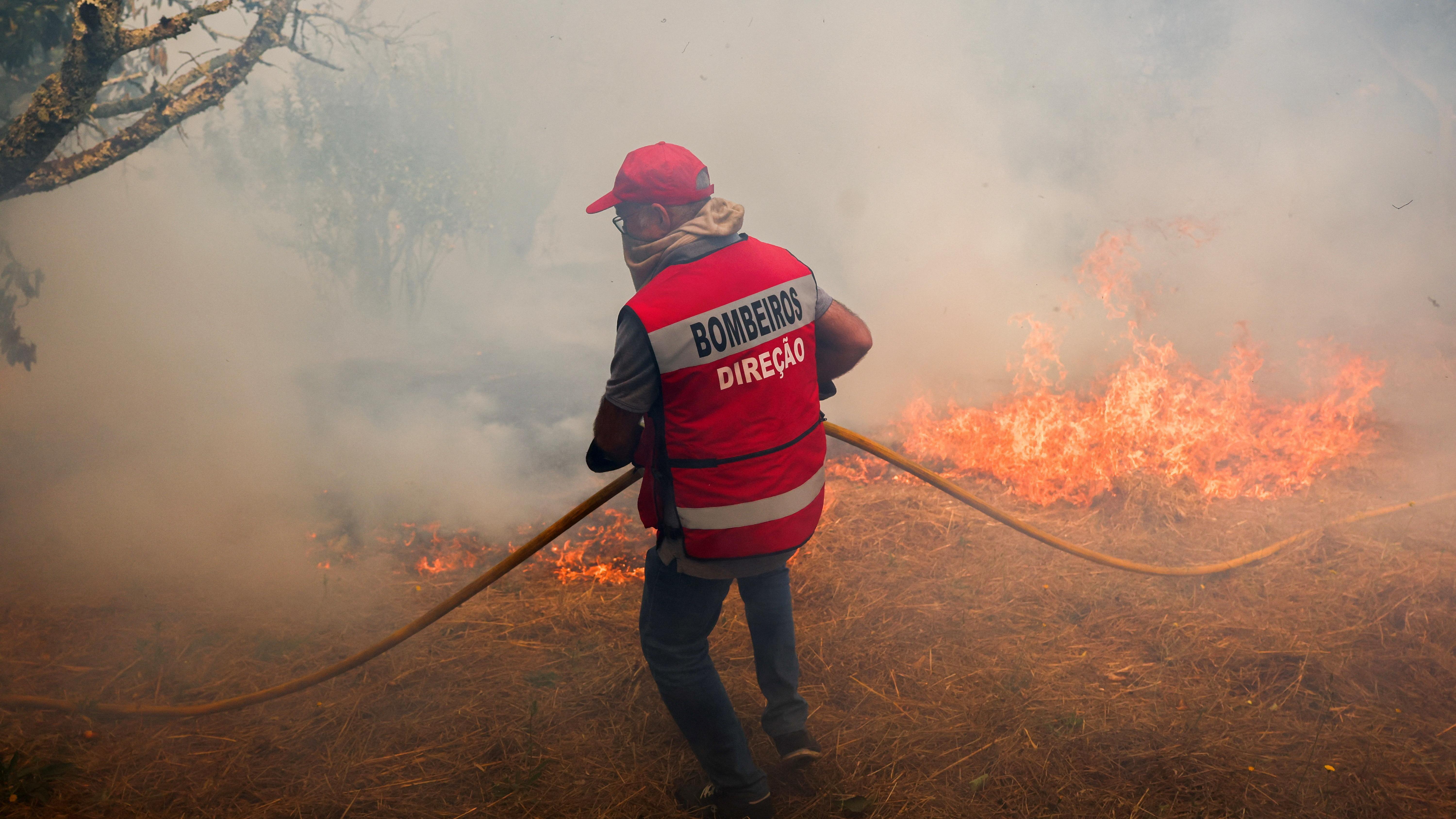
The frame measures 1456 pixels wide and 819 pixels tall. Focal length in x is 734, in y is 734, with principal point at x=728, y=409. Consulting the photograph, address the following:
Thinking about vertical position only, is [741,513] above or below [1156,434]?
above

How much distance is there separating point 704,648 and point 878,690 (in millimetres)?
1341

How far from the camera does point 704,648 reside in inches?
99.9

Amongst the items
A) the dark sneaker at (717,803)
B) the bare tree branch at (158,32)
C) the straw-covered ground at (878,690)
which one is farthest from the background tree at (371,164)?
the dark sneaker at (717,803)

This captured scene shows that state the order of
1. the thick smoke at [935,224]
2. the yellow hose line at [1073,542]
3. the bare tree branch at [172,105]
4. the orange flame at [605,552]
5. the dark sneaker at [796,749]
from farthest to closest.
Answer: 1. the thick smoke at [935,224]
2. the orange flame at [605,552]
3. the bare tree branch at [172,105]
4. the yellow hose line at [1073,542]
5. the dark sneaker at [796,749]

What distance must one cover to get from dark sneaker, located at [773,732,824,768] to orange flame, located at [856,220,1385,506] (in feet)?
10.8

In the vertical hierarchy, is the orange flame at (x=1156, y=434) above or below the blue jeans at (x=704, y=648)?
below

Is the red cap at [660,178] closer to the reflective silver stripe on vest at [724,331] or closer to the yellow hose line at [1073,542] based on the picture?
the reflective silver stripe on vest at [724,331]

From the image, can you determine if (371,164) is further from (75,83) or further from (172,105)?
(75,83)

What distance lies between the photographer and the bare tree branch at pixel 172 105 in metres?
4.25

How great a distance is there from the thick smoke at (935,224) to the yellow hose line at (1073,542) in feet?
8.00

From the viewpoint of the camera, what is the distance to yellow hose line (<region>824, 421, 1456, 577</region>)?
3230mm

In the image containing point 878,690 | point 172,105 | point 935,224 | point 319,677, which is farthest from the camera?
point 935,224

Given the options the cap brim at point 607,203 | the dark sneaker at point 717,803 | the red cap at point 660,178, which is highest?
the red cap at point 660,178

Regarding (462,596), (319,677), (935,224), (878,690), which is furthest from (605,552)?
(935,224)
